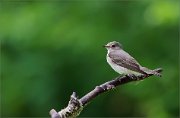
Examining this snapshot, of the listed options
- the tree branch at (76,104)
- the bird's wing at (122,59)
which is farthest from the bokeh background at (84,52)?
the tree branch at (76,104)

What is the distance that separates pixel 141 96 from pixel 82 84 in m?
0.69

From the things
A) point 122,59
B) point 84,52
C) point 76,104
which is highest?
point 84,52

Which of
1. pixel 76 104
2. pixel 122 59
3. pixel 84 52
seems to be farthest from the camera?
pixel 84 52

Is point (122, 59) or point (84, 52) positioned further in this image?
point (84, 52)

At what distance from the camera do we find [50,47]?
24.7ft

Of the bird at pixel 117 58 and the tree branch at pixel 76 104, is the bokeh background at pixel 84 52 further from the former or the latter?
the tree branch at pixel 76 104

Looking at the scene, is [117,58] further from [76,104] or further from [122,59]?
[76,104]

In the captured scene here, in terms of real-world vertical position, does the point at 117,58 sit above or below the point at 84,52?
below

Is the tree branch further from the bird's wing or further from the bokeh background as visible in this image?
the bokeh background

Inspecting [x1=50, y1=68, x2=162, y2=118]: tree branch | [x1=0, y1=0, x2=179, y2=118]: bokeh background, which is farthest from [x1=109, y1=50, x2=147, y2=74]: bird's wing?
[x1=0, y1=0, x2=179, y2=118]: bokeh background

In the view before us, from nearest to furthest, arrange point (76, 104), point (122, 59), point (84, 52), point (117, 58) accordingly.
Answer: point (76, 104)
point (122, 59)
point (117, 58)
point (84, 52)

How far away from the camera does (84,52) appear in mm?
7219

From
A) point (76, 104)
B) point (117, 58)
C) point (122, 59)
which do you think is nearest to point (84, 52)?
point (117, 58)

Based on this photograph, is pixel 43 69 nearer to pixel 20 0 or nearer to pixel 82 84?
pixel 82 84
